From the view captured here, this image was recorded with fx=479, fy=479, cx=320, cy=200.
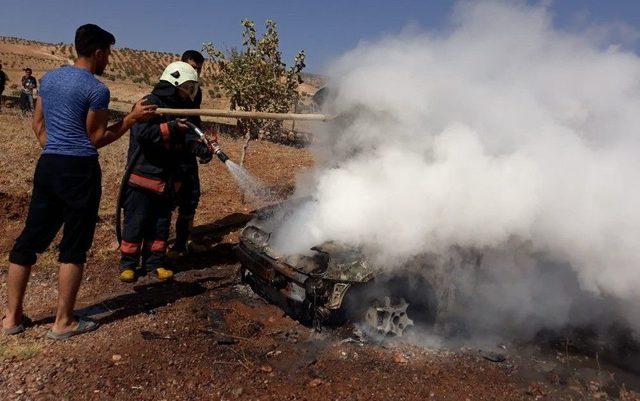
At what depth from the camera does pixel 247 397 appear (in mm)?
3461

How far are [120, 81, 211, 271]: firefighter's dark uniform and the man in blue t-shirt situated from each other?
1115 mm

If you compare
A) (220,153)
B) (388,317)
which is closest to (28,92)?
(220,153)

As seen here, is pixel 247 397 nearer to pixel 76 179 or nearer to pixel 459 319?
pixel 76 179

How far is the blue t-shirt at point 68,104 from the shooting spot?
372 centimetres

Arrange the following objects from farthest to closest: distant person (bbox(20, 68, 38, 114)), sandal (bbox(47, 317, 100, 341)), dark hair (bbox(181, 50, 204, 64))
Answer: distant person (bbox(20, 68, 38, 114)), dark hair (bbox(181, 50, 204, 64)), sandal (bbox(47, 317, 100, 341))

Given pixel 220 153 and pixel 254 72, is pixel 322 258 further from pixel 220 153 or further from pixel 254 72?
pixel 254 72

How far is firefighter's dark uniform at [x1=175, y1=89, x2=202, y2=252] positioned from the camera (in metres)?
5.65

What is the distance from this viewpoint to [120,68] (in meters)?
56.2

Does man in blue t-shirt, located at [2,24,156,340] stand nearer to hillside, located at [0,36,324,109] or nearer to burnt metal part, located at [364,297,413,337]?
burnt metal part, located at [364,297,413,337]

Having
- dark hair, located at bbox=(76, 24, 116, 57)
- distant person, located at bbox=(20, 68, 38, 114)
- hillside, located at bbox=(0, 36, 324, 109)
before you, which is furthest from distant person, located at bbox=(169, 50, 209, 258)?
hillside, located at bbox=(0, 36, 324, 109)

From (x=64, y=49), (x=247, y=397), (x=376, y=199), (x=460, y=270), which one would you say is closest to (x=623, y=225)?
(x=460, y=270)

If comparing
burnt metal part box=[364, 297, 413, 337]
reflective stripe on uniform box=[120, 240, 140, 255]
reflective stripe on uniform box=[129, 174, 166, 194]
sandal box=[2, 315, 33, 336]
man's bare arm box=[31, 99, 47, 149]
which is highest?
man's bare arm box=[31, 99, 47, 149]

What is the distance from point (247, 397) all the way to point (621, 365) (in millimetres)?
3648

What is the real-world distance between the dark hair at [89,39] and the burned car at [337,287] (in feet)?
7.34
